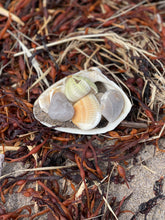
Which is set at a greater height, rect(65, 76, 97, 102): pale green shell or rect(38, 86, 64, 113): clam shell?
rect(65, 76, 97, 102): pale green shell

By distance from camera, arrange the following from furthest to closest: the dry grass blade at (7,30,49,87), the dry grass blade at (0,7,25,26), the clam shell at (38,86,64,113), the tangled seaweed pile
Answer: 1. the dry grass blade at (0,7,25,26)
2. the dry grass blade at (7,30,49,87)
3. the clam shell at (38,86,64,113)
4. the tangled seaweed pile

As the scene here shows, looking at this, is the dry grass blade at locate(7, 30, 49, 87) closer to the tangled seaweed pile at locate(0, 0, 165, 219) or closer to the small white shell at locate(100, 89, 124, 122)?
the tangled seaweed pile at locate(0, 0, 165, 219)

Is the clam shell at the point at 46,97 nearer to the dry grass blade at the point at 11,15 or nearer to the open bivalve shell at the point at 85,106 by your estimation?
the open bivalve shell at the point at 85,106

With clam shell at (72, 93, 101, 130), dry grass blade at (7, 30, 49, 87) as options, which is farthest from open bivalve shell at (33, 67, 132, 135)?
dry grass blade at (7, 30, 49, 87)

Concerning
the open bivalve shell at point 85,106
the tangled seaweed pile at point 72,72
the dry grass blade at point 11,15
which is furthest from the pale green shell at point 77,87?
the dry grass blade at point 11,15

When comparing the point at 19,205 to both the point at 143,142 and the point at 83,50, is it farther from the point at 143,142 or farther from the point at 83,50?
the point at 83,50

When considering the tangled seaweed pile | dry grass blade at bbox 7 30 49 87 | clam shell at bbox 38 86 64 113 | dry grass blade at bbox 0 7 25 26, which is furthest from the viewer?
dry grass blade at bbox 0 7 25 26

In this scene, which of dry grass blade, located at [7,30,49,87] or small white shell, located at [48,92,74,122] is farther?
dry grass blade, located at [7,30,49,87]
